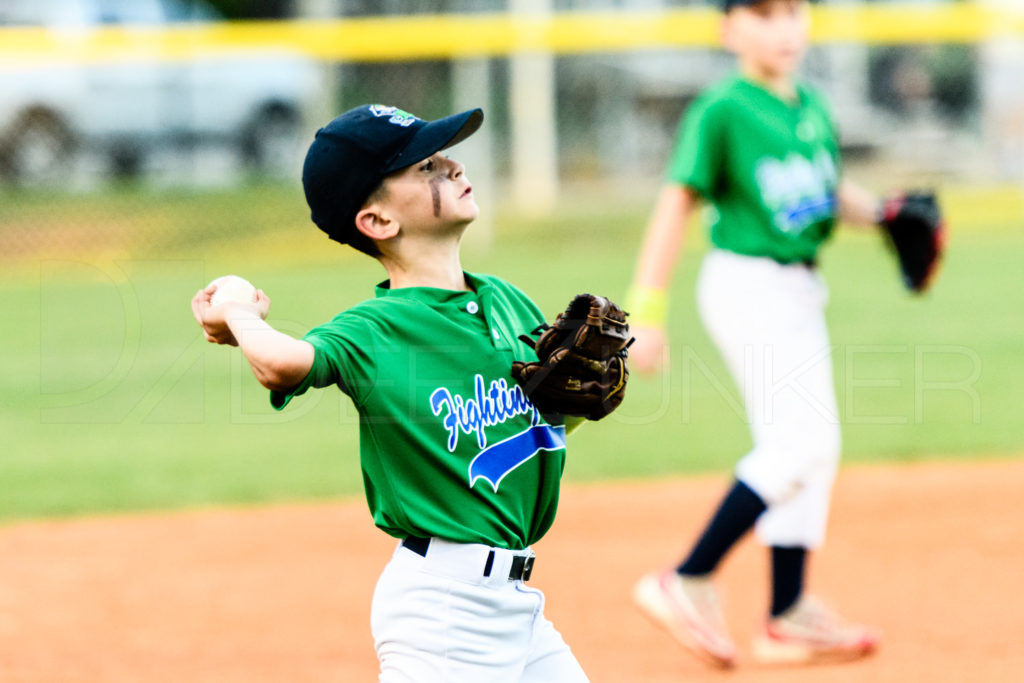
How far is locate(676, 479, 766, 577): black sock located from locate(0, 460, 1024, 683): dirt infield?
0.29m

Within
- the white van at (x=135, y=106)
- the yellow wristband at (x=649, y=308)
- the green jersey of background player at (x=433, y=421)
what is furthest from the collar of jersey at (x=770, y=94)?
the white van at (x=135, y=106)

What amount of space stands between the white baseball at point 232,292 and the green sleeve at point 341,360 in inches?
4.5

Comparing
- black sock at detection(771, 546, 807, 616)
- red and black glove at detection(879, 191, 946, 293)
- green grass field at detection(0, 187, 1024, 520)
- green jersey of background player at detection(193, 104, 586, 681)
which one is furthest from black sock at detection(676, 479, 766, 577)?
green grass field at detection(0, 187, 1024, 520)

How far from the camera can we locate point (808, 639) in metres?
3.72

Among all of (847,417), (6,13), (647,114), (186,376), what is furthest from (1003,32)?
(6,13)

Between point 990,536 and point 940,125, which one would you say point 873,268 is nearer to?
point 940,125

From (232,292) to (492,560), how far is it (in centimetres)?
63

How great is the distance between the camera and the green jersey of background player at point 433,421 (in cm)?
221

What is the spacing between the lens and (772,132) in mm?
3781

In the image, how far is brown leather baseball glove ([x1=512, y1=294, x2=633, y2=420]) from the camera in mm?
2250

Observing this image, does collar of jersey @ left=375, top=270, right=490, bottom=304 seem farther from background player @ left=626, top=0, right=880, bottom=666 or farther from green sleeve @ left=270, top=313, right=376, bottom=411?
background player @ left=626, top=0, right=880, bottom=666

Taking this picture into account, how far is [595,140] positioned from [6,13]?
866cm

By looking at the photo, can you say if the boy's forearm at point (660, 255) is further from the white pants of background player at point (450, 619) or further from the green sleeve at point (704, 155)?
the white pants of background player at point (450, 619)

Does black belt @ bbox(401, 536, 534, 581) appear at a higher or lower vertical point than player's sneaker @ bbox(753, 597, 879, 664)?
higher
